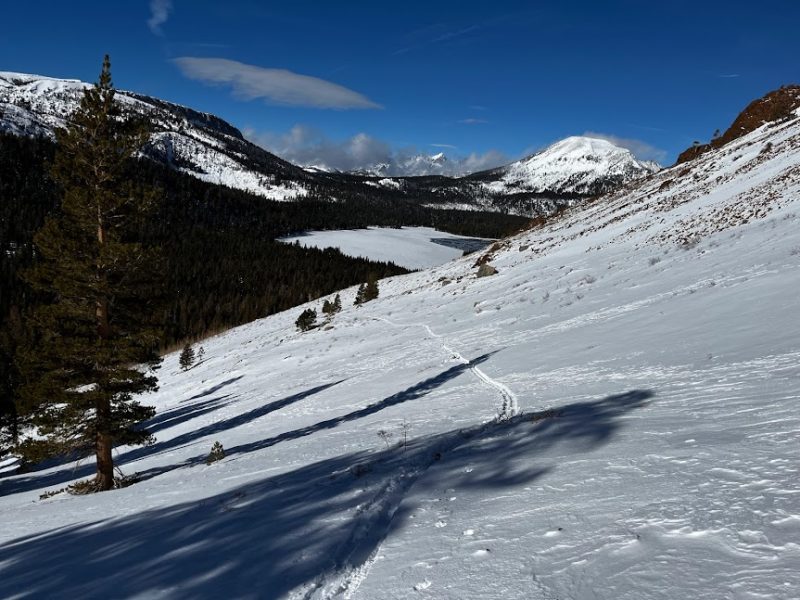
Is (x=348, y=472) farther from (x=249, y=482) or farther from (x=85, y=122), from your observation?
(x=85, y=122)

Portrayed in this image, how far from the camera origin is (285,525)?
20.0 ft

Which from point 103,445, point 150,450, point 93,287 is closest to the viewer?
point 93,287

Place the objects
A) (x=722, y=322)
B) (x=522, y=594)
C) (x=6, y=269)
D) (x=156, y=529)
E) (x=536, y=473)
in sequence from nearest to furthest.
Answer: (x=522, y=594) < (x=536, y=473) < (x=156, y=529) < (x=722, y=322) < (x=6, y=269)

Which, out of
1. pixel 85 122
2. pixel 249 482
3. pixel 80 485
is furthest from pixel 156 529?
pixel 85 122

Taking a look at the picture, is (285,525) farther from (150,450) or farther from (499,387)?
(150,450)

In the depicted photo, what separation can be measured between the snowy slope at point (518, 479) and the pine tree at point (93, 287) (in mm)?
2849

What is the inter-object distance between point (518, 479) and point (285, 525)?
3.01 meters

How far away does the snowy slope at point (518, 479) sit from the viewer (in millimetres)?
4074

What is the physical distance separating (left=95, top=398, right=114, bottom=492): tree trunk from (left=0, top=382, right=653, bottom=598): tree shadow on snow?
26.7ft

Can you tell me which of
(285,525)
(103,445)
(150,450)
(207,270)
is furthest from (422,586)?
(207,270)

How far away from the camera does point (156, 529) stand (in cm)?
689

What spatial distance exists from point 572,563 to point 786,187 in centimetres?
3094

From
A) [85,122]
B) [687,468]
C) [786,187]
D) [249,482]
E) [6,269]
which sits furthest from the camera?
[6,269]

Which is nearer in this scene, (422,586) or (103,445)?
(422,586)
